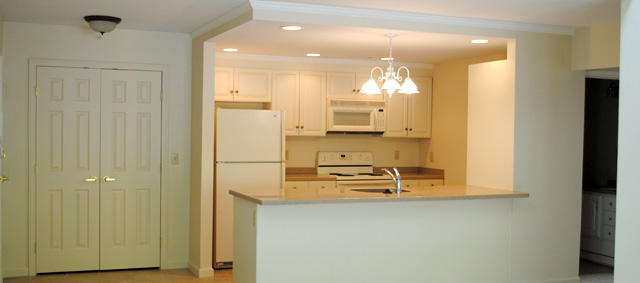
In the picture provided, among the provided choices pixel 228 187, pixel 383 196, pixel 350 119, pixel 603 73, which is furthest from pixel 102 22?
pixel 603 73

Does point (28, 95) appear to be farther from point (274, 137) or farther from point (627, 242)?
point (627, 242)

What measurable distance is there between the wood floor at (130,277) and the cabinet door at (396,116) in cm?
250

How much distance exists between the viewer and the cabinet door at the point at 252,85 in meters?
6.54

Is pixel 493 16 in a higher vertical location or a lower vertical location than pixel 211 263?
higher

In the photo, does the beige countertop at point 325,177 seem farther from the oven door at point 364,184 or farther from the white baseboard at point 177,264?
the white baseboard at point 177,264

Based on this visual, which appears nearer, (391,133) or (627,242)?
(627,242)

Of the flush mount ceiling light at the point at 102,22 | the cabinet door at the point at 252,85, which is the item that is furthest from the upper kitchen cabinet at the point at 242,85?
the flush mount ceiling light at the point at 102,22

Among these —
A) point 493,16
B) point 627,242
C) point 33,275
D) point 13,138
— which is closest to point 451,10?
point 493,16

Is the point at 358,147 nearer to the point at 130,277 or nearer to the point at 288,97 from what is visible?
the point at 288,97

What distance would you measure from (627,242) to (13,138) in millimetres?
4799

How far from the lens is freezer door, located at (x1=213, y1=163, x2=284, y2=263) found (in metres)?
5.88

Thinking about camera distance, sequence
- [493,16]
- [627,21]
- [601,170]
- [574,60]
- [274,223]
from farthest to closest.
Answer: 1. [601,170]
2. [574,60]
3. [493,16]
4. [274,223]
5. [627,21]

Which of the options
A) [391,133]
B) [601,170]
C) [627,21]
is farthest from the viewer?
[391,133]

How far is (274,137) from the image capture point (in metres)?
6.04
